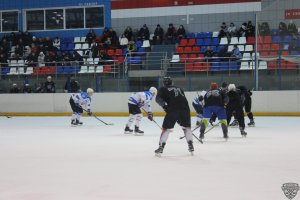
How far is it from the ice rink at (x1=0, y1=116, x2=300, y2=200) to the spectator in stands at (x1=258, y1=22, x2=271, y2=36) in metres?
5.30

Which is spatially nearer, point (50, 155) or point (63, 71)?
point (50, 155)

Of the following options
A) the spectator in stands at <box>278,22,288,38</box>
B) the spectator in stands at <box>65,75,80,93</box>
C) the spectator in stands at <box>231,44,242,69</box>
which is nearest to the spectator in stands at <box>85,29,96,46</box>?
the spectator in stands at <box>65,75,80,93</box>

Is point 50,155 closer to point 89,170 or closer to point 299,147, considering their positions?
point 89,170

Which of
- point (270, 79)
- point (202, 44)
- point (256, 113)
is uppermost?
point (202, 44)

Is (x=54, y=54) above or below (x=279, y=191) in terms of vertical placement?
above

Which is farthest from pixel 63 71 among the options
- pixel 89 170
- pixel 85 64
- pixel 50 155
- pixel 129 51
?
pixel 89 170

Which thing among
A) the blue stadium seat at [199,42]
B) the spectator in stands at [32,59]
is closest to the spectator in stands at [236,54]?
the blue stadium seat at [199,42]

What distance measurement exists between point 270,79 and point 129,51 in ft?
22.2

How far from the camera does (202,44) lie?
23.0 m

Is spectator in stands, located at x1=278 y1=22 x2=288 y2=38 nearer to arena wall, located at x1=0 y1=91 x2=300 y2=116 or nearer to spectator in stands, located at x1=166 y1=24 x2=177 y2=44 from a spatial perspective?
arena wall, located at x1=0 y1=91 x2=300 y2=116

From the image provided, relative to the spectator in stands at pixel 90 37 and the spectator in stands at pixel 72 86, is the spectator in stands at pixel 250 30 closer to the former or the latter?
the spectator in stands at pixel 90 37

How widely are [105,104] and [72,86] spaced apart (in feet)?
4.54

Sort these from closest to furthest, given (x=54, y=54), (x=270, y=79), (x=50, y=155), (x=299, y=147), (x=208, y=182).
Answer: (x=208, y=182)
(x=50, y=155)
(x=299, y=147)
(x=270, y=79)
(x=54, y=54)

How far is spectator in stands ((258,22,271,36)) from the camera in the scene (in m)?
16.7
